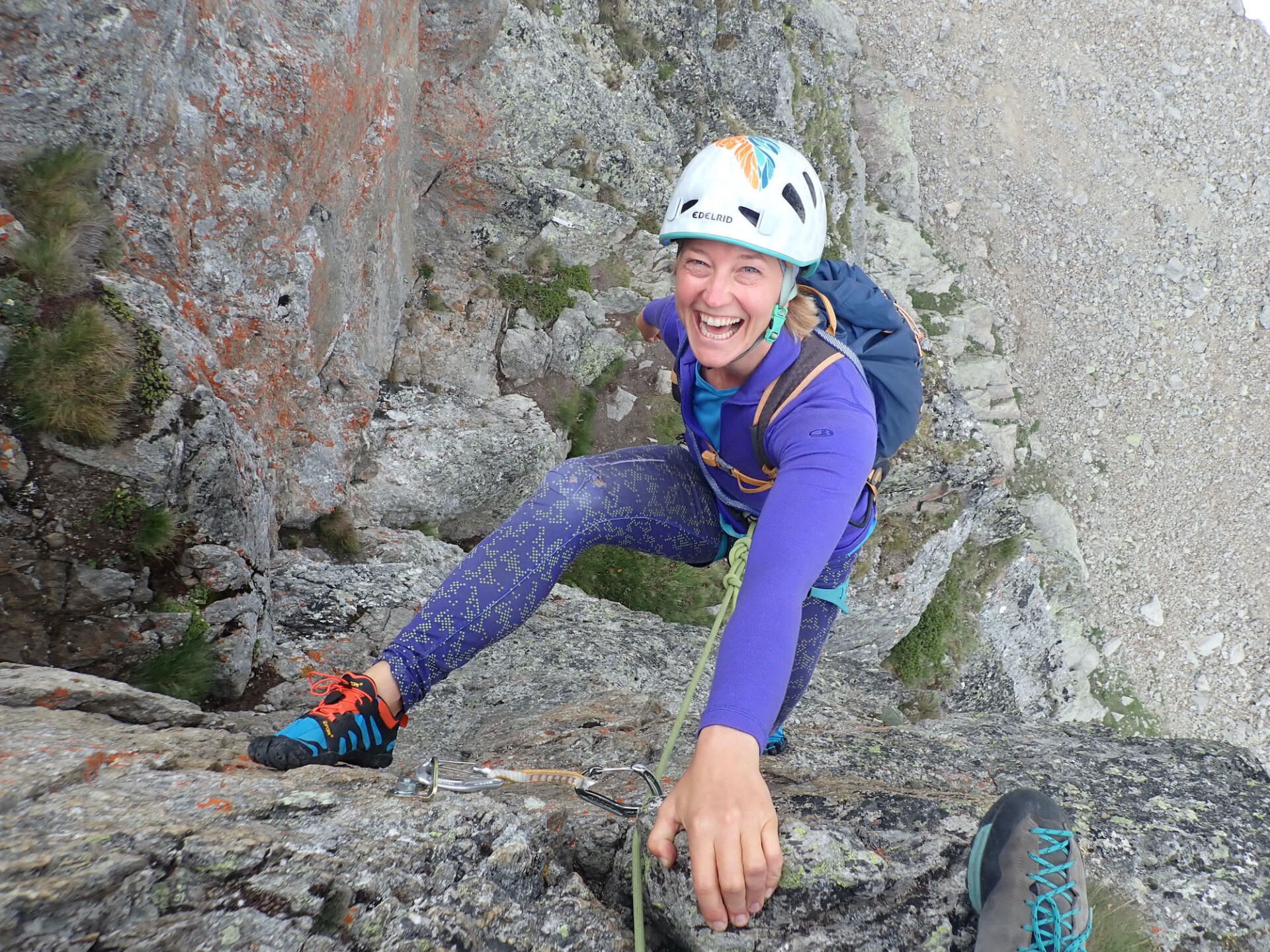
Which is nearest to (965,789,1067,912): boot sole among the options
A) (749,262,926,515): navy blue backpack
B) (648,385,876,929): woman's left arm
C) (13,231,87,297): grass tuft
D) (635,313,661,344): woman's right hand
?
(648,385,876,929): woman's left arm

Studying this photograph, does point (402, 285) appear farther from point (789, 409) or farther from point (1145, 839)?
point (1145, 839)

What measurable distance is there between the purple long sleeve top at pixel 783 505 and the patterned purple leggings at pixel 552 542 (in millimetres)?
536

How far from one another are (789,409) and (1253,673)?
84.9ft

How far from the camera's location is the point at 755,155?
398 cm

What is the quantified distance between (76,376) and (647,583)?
6815 mm

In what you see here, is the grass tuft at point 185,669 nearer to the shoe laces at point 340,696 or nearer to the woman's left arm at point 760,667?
the shoe laces at point 340,696

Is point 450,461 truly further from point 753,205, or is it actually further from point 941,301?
point 941,301

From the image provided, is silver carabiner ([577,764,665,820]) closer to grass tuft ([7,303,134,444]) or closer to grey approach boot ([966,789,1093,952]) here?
grey approach boot ([966,789,1093,952])

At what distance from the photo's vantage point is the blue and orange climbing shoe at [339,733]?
348 centimetres

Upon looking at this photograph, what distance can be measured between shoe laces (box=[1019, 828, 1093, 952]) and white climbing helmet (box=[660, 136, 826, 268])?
9.09 feet

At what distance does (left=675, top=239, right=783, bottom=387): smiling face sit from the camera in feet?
12.0

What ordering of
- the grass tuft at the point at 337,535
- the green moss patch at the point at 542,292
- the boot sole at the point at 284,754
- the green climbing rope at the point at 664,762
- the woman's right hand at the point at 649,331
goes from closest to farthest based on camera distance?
the green climbing rope at the point at 664,762, the boot sole at the point at 284,754, the woman's right hand at the point at 649,331, the grass tuft at the point at 337,535, the green moss patch at the point at 542,292

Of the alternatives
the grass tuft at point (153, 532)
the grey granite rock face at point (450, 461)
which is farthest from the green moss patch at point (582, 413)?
the grass tuft at point (153, 532)

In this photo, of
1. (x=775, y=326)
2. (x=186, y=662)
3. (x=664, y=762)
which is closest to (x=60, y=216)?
(x=186, y=662)
